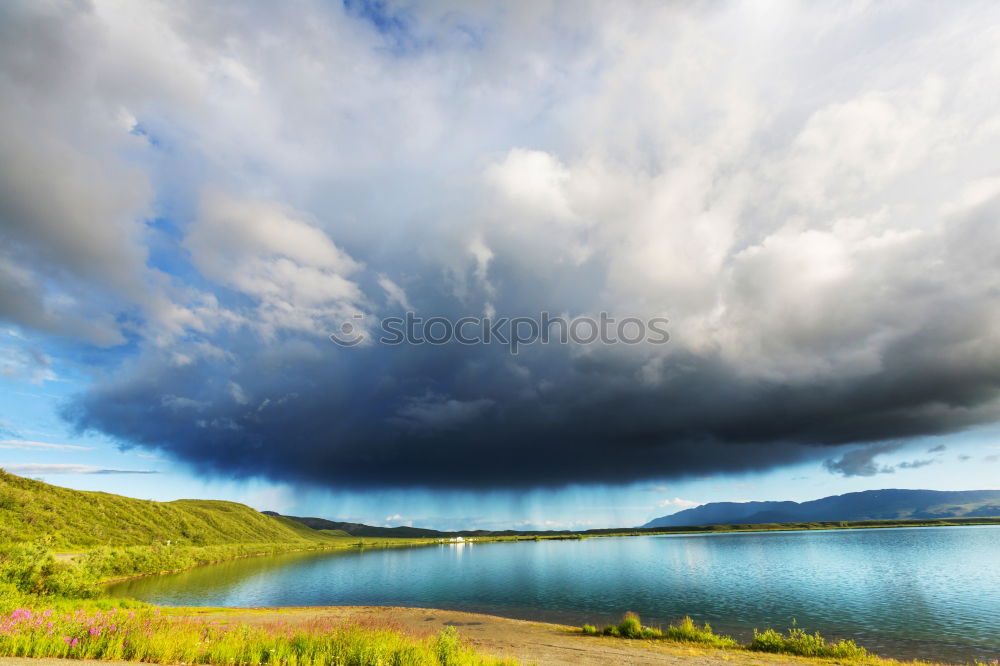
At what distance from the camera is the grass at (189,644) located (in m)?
15.1

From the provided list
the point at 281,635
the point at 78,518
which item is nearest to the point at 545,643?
the point at 281,635

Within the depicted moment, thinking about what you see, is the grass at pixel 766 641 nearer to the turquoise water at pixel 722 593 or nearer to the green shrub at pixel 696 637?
the green shrub at pixel 696 637

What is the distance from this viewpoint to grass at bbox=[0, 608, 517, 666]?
49.5 feet

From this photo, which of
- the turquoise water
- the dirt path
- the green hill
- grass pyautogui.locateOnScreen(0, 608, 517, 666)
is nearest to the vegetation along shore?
grass pyautogui.locateOnScreen(0, 608, 517, 666)

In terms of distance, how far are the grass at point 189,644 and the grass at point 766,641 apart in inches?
860

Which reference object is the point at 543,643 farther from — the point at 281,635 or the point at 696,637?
the point at 281,635

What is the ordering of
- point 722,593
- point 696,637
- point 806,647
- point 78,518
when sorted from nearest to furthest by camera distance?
point 806,647, point 696,637, point 722,593, point 78,518

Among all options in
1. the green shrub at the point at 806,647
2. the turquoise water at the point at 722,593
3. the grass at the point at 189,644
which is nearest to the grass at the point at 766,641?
the green shrub at the point at 806,647

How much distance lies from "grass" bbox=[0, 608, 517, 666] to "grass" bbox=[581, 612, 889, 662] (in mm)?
21838

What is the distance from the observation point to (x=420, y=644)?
68.9ft

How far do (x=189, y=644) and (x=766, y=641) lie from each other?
116 ft

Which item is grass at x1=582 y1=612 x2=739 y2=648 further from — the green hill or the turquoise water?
the green hill

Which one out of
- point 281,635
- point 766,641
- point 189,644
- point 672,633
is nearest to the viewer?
point 189,644

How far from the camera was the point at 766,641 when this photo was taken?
3103 centimetres
